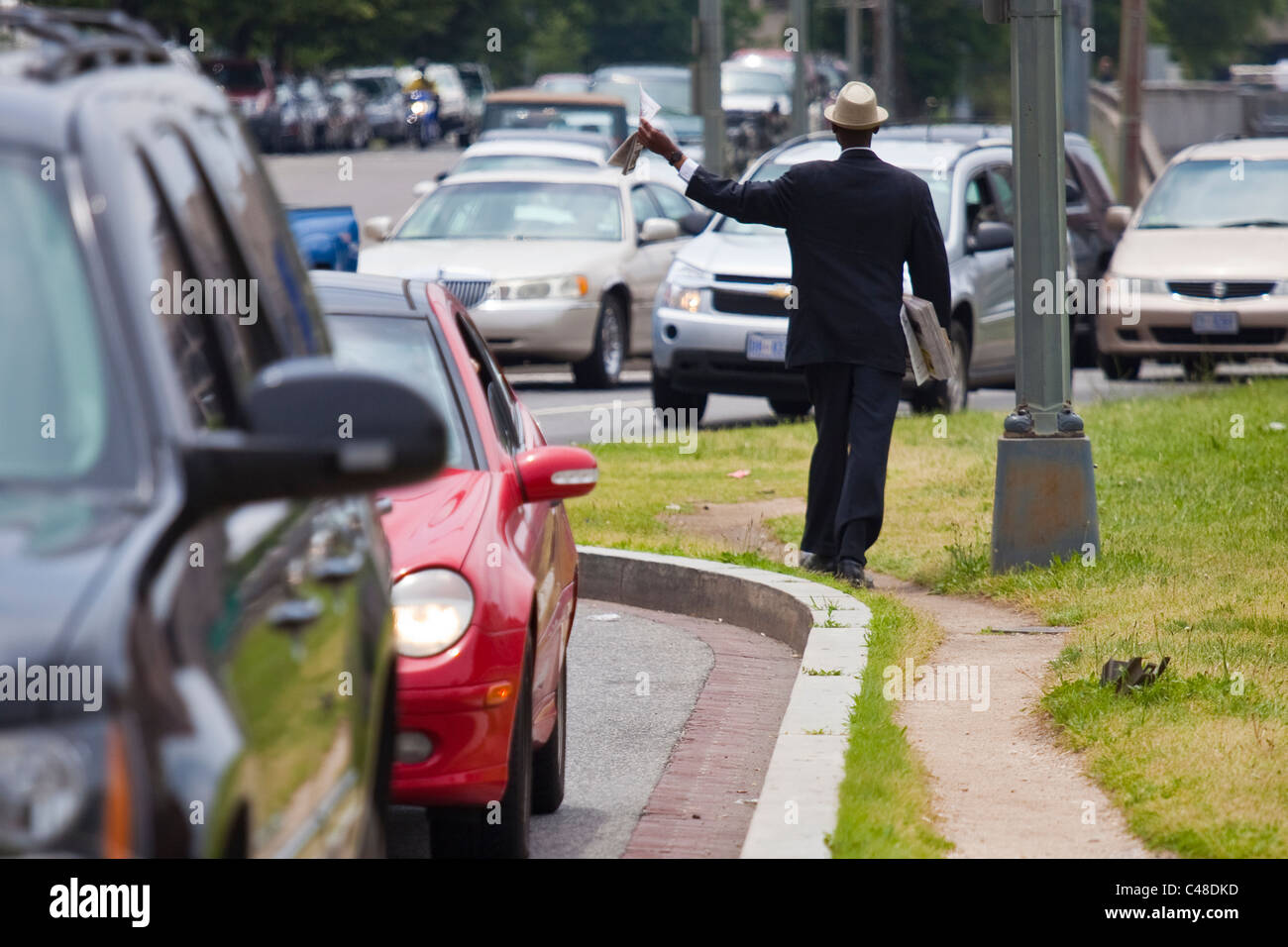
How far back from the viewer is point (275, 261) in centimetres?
354

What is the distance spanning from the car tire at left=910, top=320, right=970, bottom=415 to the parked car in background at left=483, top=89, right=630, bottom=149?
21.2m

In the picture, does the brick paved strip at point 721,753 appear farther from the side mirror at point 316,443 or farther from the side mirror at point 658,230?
the side mirror at point 658,230

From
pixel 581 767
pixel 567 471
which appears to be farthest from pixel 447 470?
pixel 581 767

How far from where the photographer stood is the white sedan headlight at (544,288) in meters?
16.8

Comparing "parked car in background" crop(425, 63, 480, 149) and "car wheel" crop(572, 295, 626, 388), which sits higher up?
"car wheel" crop(572, 295, 626, 388)

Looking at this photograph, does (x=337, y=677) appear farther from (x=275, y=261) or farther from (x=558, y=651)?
(x=558, y=651)

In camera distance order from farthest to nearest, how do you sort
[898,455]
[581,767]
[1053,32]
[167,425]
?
[898,455] → [1053,32] → [581,767] → [167,425]

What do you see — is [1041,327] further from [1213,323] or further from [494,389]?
[1213,323]

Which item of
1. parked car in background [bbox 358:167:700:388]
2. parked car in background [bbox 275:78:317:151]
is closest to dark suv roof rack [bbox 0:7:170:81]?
parked car in background [bbox 358:167:700:388]

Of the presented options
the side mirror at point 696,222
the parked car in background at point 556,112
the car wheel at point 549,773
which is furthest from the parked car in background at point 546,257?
the parked car in background at point 556,112

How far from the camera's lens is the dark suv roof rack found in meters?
2.86

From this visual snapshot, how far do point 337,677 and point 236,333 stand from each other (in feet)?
1.76

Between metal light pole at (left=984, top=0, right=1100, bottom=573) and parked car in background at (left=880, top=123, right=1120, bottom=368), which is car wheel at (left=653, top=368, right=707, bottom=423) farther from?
metal light pole at (left=984, top=0, right=1100, bottom=573)

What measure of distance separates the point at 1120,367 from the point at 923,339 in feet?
31.0
